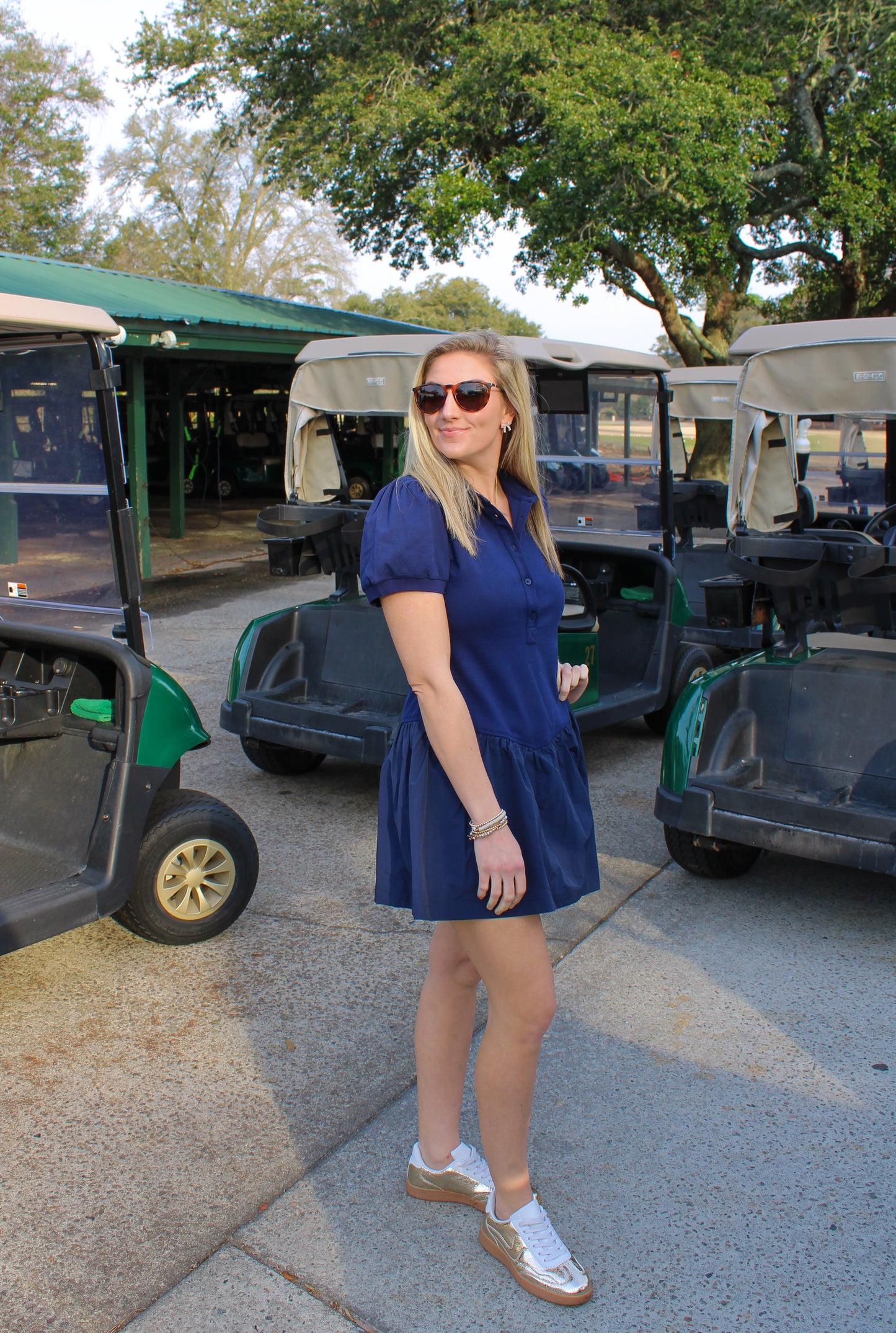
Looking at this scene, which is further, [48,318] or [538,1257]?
[48,318]

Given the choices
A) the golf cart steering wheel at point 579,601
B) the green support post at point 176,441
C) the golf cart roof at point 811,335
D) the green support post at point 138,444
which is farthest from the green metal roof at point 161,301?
the golf cart roof at point 811,335

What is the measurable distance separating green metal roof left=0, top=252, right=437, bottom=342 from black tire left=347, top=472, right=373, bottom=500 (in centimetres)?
194

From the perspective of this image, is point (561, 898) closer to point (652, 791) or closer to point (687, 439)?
Result: point (652, 791)

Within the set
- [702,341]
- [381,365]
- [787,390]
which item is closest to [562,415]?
[381,365]

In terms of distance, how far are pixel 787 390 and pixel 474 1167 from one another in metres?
3.12

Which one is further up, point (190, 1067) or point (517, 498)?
point (517, 498)

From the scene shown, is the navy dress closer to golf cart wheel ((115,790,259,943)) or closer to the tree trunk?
golf cart wheel ((115,790,259,943))

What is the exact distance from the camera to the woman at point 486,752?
1812mm

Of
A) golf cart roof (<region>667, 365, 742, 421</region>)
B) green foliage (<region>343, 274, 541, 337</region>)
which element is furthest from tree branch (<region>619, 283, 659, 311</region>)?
green foliage (<region>343, 274, 541, 337</region>)

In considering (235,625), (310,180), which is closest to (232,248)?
(310,180)

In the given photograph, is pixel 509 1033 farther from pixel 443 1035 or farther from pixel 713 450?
pixel 713 450

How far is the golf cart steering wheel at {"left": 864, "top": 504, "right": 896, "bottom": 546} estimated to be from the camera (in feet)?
15.4

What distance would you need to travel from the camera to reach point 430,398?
76.2 inches

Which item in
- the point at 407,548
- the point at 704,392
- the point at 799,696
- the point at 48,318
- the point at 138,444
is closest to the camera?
the point at 407,548
